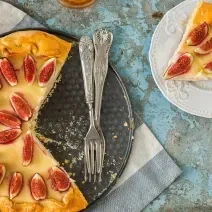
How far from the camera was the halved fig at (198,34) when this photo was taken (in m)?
2.85

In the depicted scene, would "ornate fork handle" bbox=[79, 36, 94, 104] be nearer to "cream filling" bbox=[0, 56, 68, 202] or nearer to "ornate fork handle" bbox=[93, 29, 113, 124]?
"ornate fork handle" bbox=[93, 29, 113, 124]

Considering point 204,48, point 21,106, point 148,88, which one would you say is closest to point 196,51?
point 204,48

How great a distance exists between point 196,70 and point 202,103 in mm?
177

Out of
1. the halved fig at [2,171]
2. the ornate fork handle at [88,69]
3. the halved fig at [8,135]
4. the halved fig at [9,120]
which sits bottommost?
the halved fig at [2,171]

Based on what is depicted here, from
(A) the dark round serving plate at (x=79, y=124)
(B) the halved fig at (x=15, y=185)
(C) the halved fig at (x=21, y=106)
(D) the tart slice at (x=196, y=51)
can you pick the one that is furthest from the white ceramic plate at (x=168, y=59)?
(B) the halved fig at (x=15, y=185)

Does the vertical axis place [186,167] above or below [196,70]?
below

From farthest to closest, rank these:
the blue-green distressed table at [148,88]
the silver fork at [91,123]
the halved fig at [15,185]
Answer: the blue-green distressed table at [148,88], the silver fork at [91,123], the halved fig at [15,185]

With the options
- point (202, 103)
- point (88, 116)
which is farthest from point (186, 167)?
point (88, 116)

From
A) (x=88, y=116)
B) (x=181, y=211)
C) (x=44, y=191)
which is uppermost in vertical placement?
(x=88, y=116)

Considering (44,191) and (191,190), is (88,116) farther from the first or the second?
(191,190)

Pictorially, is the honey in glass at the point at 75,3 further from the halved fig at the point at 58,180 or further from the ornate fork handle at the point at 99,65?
the halved fig at the point at 58,180

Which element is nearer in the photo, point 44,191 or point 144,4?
point 44,191

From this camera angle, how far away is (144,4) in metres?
3.03

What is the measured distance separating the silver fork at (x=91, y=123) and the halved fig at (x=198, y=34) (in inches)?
18.3
